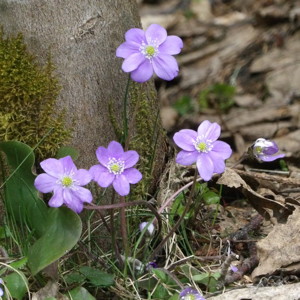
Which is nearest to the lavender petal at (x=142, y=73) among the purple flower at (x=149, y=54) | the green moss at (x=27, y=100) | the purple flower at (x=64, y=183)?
the purple flower at (x=149, y=54)

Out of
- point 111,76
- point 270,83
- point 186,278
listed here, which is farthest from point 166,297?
point 270,83

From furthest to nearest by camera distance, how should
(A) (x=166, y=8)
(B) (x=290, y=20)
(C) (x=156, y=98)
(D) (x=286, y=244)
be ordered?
(A) (x=166, y=8) → (B) (x=290, y=20) → (C) (x=156, y=98) → (D) (x=286, y=244)

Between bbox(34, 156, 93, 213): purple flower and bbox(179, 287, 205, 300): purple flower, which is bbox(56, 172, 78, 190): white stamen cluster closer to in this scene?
bbox(34, 156, 93, 213): purple flower

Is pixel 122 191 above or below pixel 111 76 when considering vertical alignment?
below

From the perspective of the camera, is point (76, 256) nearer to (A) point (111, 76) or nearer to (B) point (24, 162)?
(B) point (24, 162)

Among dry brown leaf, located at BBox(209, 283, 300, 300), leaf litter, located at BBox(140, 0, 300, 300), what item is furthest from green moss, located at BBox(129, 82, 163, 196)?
dry brown leaf, located at BBox(209, 283, 300, 300)

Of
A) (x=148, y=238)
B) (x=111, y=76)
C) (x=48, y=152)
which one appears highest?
(x=111, y=76)

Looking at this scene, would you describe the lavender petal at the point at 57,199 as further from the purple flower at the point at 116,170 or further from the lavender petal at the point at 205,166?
the lavender petal at the point at 205,166
